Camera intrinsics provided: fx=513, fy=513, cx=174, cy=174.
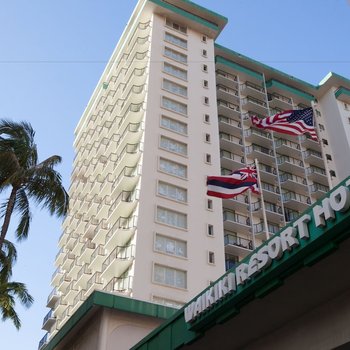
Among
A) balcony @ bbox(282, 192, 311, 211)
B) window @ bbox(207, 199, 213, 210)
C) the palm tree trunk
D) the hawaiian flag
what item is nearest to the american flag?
the hawaiian flag

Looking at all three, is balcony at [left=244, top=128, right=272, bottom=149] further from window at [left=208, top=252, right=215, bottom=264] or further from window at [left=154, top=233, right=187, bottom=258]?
window at [left=154, top=233, right=187, bottom=258]

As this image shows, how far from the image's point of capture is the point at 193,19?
62656 mm

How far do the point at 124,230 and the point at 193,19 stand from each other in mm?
30638

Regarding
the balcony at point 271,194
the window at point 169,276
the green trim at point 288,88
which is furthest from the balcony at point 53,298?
the green trim at point 288,88

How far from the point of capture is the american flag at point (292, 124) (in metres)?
24.8

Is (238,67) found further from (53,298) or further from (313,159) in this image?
(53,298)

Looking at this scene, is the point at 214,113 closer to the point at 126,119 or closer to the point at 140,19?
the point at 126,119

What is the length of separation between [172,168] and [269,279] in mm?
36150

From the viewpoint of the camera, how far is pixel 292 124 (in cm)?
2498

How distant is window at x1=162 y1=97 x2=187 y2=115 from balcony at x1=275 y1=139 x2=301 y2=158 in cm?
1702

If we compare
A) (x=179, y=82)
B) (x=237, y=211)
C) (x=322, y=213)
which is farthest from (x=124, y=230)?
(x=322, y=213)

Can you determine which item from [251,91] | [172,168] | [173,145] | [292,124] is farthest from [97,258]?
[251,91]

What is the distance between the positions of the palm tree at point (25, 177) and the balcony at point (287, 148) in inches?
1748

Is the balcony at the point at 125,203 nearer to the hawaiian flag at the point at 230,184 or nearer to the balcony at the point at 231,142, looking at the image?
the balcony at the point at 231,142
